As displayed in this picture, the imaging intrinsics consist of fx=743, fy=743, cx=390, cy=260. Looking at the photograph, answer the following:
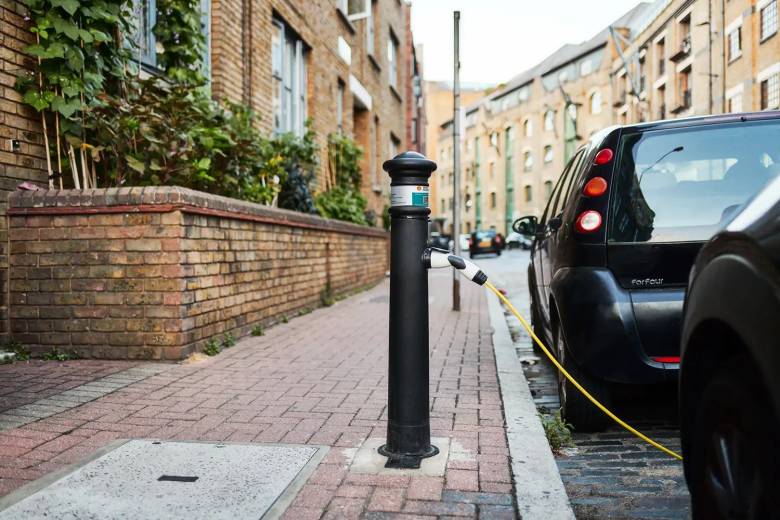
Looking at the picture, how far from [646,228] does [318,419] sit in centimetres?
205

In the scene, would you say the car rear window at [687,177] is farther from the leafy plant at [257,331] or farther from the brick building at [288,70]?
the brick building at [288,70]

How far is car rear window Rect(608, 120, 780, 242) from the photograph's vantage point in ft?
12.4

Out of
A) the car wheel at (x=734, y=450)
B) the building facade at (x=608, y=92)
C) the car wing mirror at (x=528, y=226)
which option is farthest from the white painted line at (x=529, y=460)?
the building facade at (x=608, y=92)

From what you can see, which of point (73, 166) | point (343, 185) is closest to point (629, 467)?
point (73, 166)

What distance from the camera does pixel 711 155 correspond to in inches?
151

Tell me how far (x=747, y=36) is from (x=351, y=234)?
20.3m

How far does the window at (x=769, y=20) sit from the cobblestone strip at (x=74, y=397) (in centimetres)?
2532

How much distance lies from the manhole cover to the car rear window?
2003 mm

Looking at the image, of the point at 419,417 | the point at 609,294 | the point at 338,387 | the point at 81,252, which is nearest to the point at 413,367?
the point at 419,417

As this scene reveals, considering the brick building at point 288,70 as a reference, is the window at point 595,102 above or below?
above

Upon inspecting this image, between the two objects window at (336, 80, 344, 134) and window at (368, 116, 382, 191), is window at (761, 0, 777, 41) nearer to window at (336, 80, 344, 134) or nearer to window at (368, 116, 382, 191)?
window at (368, 116, 382, 191)

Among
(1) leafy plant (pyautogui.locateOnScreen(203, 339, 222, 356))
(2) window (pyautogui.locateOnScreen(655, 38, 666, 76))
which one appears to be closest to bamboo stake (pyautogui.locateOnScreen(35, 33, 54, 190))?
(1) leafy plant (pyautogui.locateOnScreen(203, 339, 222, 356))

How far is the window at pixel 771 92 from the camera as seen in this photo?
24766 millimetres

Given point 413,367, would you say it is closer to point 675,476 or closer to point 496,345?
point 675,476
